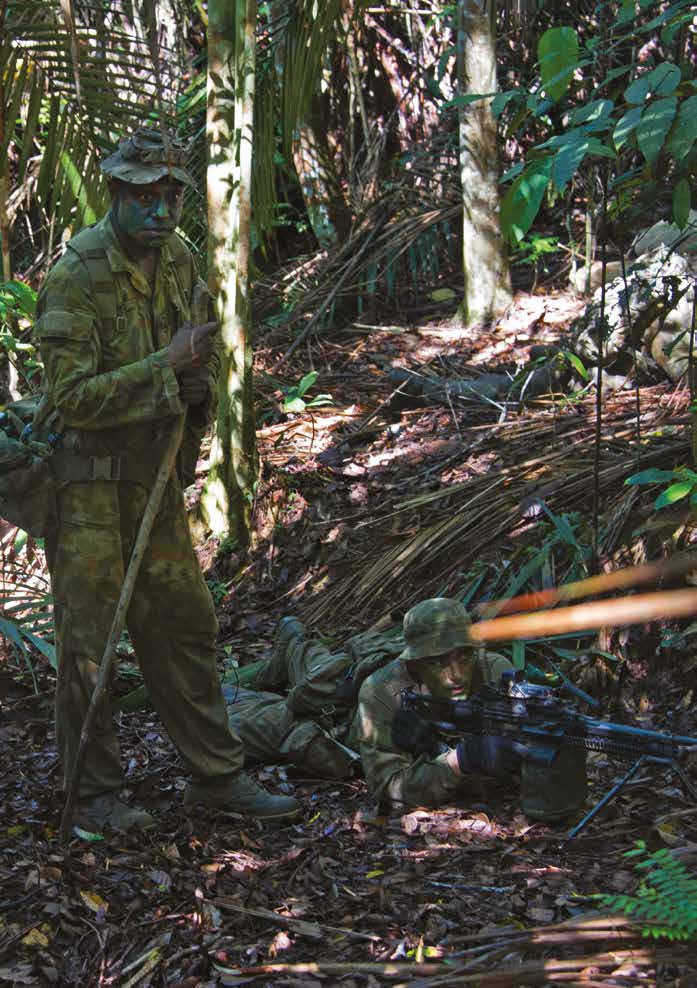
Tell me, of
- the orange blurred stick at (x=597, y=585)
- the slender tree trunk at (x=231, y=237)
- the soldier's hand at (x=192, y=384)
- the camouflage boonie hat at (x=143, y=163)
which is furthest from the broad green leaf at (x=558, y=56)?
the slender tree trunk at (x=231, y=237)

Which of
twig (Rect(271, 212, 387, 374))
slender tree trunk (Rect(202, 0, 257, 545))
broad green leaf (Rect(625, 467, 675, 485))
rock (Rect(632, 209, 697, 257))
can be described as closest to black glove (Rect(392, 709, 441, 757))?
broad green leaf (Rect(625, 467, 675, 485))

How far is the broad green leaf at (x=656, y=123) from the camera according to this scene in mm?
3795

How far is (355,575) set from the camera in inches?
277

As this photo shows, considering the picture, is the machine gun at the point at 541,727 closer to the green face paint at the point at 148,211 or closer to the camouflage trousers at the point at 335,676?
the camouflage trousers at the point at 335,676

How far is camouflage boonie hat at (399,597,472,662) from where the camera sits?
487 centimetres

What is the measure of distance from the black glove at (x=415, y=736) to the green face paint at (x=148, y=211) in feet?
7.28

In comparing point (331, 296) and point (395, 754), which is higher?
point (331, 296)

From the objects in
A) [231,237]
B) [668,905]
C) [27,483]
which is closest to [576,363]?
[231,237]

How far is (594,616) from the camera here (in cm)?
582

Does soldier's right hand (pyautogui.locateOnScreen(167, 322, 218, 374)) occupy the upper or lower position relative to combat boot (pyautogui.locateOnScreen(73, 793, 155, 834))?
upper

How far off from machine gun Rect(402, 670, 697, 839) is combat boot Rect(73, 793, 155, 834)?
1211 mm

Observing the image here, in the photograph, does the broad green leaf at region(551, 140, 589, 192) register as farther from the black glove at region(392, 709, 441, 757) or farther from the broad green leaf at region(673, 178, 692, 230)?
the black glove at region(392, 709, 441, 757)

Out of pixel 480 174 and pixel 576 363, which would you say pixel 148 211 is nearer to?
pixel 576 363

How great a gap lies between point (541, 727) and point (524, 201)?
6.39 feet
